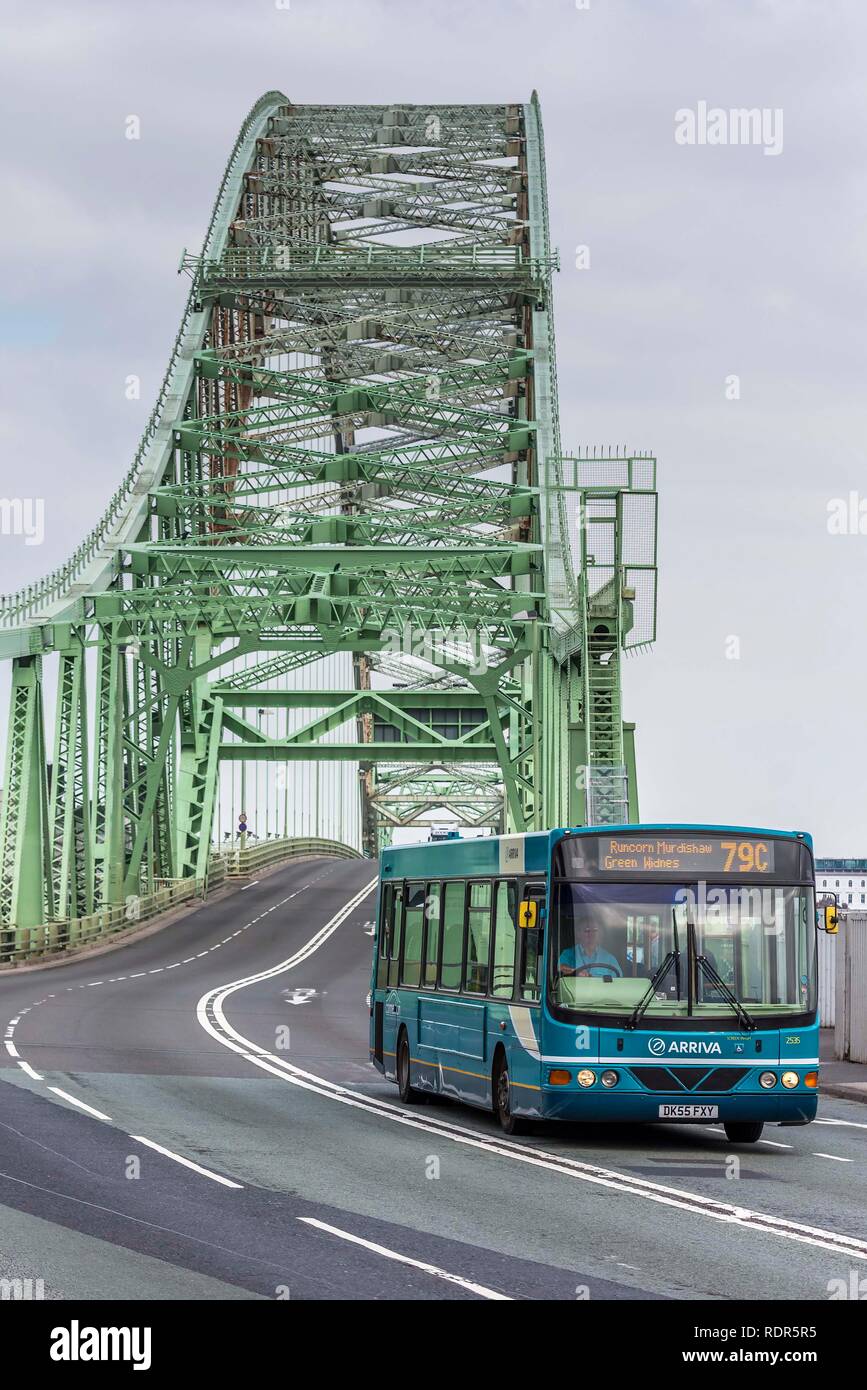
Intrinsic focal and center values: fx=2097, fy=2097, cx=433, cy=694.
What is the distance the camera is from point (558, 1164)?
51.2 feet

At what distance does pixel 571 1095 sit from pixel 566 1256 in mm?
5258

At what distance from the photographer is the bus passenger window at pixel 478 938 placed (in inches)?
732

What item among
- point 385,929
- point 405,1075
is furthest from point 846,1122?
point 385,929

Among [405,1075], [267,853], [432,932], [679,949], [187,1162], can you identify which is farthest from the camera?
[267,853]

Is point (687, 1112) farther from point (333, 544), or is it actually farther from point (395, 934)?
point (333, 544)

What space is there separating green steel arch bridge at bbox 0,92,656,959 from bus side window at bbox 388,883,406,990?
62.5 ft

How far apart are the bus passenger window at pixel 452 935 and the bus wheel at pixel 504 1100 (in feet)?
4.55

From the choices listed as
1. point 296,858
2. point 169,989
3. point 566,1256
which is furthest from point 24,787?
point 296,858

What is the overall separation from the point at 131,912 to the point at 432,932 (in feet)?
126

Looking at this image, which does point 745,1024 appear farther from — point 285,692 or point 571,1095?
point 285,692

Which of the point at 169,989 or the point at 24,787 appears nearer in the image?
the point at 169,989

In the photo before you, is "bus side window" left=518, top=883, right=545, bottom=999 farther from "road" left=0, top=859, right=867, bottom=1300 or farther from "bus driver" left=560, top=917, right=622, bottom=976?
"road" left=0, top=859, right=867, bottom=1300

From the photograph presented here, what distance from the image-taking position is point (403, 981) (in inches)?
846

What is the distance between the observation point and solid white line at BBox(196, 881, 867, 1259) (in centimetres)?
1213
